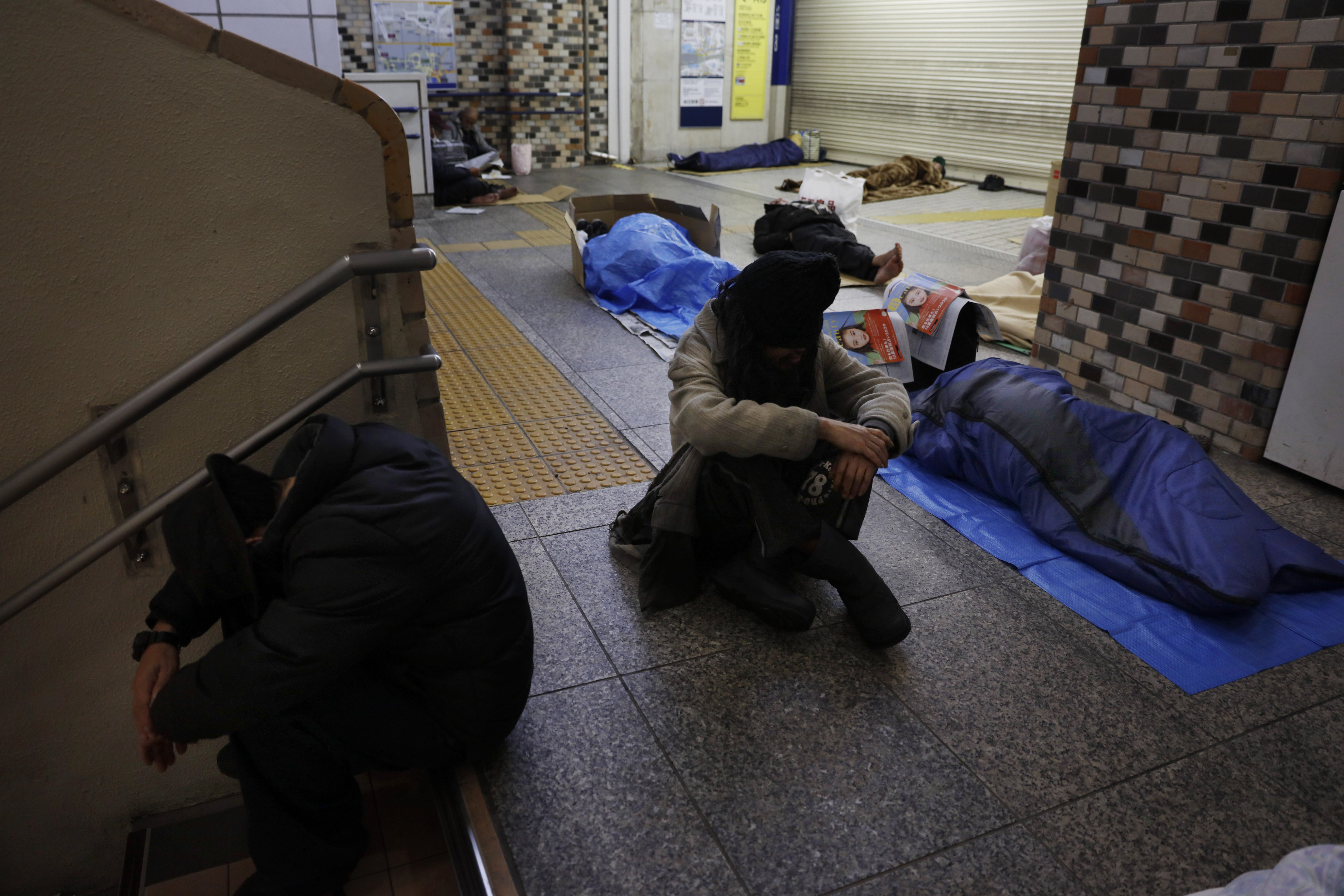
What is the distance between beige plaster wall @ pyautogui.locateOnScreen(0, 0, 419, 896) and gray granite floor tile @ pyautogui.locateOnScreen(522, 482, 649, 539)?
958 millimetres

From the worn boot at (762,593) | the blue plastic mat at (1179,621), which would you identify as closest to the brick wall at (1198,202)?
the blue plastic mat at (1179,621)

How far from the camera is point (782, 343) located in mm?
2518

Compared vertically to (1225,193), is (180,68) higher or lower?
higher

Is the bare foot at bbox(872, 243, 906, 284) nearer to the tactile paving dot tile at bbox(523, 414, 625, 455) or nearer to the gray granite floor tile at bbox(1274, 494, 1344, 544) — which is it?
the tactile paving dot tile at bbox(523, 414, 625, 455)

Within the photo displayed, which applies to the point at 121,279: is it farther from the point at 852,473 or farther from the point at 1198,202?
the point at 1198,202

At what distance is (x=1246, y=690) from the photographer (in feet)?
8.05

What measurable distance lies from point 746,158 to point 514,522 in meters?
10.7

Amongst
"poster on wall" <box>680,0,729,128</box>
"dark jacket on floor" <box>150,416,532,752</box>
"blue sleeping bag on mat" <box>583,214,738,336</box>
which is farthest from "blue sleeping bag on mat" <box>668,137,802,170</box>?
"dark jacket on floor" <box>150,416,532,752</box>

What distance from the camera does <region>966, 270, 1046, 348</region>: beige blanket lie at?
17.5ft

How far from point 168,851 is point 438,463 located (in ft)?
5.16

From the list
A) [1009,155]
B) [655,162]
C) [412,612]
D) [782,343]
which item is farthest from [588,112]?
[412,612]

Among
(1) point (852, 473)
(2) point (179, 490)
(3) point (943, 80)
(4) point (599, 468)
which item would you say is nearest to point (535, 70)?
(3) point (943, 80)

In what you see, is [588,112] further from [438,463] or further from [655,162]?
[438,463]

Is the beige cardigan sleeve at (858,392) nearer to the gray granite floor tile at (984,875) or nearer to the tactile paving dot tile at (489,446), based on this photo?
the gray granite floor tile at (984,875)
